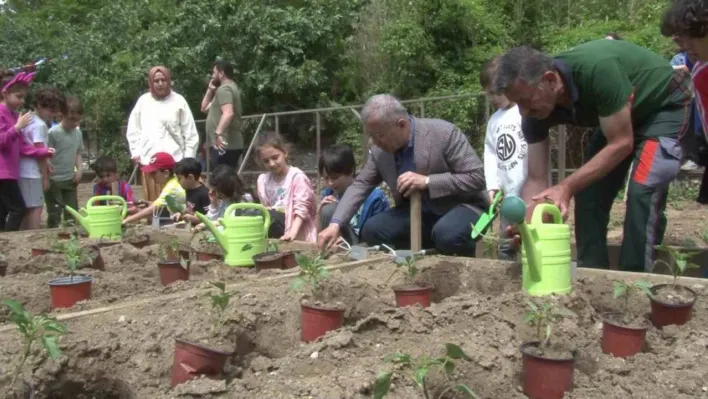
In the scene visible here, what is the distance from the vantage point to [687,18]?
2416mm

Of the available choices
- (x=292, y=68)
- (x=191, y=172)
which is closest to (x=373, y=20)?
(x=292, y=68)

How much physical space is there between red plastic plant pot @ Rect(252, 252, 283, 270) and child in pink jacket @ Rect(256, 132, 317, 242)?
32.9 inches

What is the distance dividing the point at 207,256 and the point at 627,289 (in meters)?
2.25

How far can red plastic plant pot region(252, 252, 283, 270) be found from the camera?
354cm

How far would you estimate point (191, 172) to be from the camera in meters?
5.59

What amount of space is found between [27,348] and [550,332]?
1.35 m

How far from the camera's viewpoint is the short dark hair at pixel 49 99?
638 cm

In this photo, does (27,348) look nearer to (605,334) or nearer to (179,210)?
(605,334)

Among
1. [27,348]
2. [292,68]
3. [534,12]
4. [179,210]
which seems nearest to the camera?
[27,348]

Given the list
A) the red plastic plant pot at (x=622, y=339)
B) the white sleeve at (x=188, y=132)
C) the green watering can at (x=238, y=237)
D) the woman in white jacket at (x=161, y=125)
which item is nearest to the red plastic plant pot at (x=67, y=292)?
the green watering can at (x=238, y=237)

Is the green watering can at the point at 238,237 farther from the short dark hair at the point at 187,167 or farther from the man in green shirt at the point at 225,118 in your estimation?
the man in green shirt at the point at 225,118

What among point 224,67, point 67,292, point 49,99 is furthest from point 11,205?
point 67,292

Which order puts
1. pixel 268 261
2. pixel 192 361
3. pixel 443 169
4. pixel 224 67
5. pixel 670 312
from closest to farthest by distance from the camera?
pixel 192 361, pixel 670 312, pixel 268 261, pixel 443 169, pixel 224 67

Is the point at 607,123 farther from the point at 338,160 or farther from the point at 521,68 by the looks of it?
the point at 338,160
